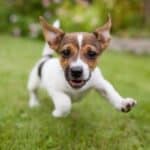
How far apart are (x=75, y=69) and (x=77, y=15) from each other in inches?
329

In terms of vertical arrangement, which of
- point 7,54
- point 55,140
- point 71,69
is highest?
point 71,69

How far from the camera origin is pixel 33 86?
621 centimetres

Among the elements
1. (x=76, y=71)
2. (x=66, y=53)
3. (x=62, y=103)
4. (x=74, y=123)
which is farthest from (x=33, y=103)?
(x=76, y=71)

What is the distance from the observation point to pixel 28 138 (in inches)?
197

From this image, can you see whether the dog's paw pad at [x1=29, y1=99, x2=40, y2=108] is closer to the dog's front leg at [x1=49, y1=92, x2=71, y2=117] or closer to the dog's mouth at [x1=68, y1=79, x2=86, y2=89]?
the dog's front leg at [x1=49, y1=92, x2=71, y2=117]

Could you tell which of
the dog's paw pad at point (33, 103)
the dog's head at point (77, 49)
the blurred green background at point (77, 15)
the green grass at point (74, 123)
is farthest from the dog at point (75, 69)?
the blurred green background at point (77, 15)

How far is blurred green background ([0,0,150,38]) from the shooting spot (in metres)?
12.7

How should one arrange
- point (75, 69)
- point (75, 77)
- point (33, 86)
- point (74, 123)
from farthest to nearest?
point (33, 86) → point (74, 123) → point (75, 77) → point (75, 69)

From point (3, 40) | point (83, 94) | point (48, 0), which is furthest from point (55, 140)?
point (48, 0)

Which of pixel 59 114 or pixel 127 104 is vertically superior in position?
pixel 127 104

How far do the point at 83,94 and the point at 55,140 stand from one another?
58 centimetres

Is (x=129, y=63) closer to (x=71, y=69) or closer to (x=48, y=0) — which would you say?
(x=48, y=0)

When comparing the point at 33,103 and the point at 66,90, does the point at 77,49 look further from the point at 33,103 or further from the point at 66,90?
the point at 33,103

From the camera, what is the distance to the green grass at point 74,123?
4977 millimetres
